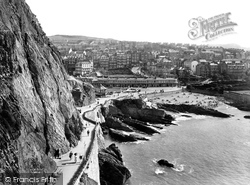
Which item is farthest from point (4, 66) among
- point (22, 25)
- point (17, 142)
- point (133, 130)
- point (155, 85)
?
point (155, 85)

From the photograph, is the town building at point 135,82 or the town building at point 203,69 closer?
the town building at point 135,82

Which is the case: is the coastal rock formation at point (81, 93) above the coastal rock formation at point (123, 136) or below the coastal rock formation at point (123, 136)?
above

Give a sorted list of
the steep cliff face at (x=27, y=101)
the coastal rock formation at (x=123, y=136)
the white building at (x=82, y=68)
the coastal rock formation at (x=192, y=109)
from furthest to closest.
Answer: the white building at (x=82, y=68) → the coastal rock formation at (x=192, y=109) → the coastal rock formation at (x=123, y=136) → the steep cliff face at (x=27, y=101)

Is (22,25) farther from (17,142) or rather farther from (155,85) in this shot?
(155,85)

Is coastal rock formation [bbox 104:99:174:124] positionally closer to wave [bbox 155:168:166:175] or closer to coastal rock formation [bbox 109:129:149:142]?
coastal rock formation [bbox 109:129:149:142]

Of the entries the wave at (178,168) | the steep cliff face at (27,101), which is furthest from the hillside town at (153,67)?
the steep cliff face at (27,101)

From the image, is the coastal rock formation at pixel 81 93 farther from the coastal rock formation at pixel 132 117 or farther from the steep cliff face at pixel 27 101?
the steep cliff face at pixel 27 101

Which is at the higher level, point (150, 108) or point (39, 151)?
point (39, 151)
